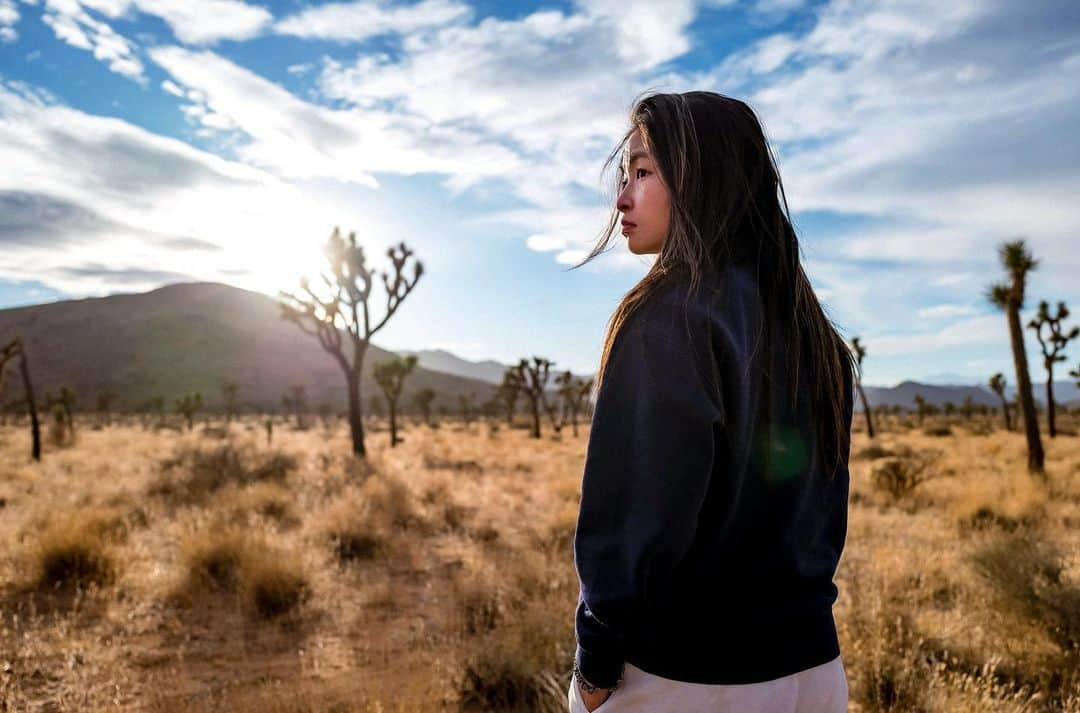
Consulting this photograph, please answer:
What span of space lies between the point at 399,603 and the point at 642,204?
622 cm

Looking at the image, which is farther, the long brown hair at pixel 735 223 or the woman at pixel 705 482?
the long brown hair at pixel 735 223

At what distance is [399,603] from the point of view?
6.84m

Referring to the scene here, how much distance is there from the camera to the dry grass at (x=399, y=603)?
446cm

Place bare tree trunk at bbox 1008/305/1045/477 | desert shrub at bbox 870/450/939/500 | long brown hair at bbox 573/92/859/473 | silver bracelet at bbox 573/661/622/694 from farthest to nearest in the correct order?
bare tree trunk at bbox 1008/305/1045/477 < desert shrub at bbox 870/450/939/500 < long brown hair at bbox 573/92/859/473 < silver bracelet at bbox 573/661/622/694

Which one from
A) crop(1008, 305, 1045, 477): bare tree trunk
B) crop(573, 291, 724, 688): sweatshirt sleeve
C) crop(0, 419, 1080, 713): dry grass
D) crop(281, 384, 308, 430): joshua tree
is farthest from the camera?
crop(281, 384, 308, 430): joshua tree

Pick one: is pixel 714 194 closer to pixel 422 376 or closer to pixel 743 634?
pixel 743 634

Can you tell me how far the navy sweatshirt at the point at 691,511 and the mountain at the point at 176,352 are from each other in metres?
107

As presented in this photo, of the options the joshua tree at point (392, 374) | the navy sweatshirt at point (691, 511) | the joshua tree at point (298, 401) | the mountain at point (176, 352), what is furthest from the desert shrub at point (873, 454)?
the mountain at point (176, 352)

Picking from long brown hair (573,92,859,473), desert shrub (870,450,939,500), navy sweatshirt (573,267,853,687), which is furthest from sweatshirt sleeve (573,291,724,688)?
desert shrub (870,450,939,500)

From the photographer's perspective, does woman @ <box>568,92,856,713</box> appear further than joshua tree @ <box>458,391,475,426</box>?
No

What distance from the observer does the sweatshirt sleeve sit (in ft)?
3.96

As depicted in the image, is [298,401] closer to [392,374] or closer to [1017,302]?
[392,374]

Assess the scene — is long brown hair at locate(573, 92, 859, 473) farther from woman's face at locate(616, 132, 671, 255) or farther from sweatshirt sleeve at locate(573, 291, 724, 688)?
sweatshirt sleeve at locate(573, 291, 724, 688)

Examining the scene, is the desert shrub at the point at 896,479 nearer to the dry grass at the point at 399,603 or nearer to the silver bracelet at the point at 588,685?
the dry grass at the point at 399,603
